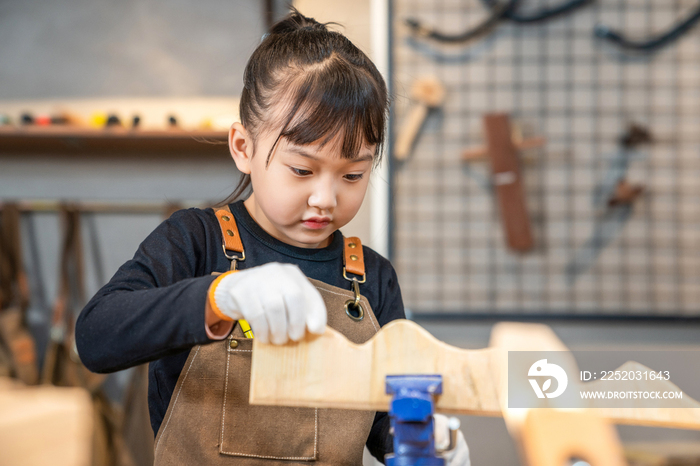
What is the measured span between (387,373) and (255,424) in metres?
0.30

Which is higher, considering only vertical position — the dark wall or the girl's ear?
the dark wall

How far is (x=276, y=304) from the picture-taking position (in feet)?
1.53

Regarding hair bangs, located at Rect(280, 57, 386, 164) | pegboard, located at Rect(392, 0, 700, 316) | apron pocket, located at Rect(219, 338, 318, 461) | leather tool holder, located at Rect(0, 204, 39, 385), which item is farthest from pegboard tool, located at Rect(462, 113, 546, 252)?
leather tool holder, located at Rect(0, 204, 39, 385)

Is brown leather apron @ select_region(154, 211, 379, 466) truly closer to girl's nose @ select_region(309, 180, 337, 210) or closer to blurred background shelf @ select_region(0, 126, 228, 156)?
girl's nose @ select_region(309, 180, 337, 210)

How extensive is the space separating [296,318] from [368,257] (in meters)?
0.42

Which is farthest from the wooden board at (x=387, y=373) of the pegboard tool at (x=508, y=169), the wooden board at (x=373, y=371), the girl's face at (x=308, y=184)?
the pegboard tool at (x=508, y=169)

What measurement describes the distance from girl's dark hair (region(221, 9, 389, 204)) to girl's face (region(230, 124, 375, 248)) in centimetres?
1

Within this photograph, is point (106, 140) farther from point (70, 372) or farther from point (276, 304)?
point (276, 304)

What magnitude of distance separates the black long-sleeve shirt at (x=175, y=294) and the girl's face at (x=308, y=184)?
0.32 ft

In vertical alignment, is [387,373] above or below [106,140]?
below

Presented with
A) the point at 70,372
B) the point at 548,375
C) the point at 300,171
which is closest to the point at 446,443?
the point at 548,375

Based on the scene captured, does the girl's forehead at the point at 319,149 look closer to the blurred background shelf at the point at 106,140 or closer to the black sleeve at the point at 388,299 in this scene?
the black sleeve at the point at 388,299

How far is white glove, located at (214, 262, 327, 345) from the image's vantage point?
469mm

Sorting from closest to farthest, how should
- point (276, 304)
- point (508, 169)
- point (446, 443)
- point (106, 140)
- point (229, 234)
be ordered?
1. point (276, 304)
2. point (446, 443)
3. point (229, 234)
4. point (508, 169)
5. point (106, 140)
